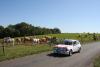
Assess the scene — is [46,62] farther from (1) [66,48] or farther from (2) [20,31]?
(2) [20,31]

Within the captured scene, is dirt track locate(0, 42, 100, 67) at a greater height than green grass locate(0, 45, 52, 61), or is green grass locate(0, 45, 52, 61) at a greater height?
green grass locate(0, 45, 52, 61)

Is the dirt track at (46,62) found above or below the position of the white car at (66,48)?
below

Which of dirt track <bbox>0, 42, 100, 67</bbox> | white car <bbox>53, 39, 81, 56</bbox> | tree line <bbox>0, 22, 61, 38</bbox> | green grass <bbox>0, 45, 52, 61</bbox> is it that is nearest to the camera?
dirt track <bbox>0, 42, 100, 67</bbox>

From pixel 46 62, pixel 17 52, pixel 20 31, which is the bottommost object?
pixel 46 62

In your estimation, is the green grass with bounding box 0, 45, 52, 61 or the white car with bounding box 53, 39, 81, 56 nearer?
the green grass with bounding box 0, 45, 52, 61

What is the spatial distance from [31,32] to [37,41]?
80.3 metres

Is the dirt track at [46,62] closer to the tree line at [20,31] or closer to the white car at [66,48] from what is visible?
the white car at [66,48]

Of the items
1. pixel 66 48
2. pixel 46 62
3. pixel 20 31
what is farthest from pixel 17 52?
pixel 20 31

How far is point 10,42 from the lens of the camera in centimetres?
3984

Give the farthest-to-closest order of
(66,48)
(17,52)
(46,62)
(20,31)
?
(20,31), (17,52), (66,48), (46,62)

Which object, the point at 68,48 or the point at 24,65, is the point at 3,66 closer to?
the point at 24,65

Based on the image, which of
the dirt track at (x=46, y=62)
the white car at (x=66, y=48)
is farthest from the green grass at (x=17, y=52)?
the white car at (x=66, y=48)

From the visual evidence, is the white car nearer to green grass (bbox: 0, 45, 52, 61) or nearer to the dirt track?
the dirt track

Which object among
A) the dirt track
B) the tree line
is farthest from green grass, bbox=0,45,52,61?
the tree line
